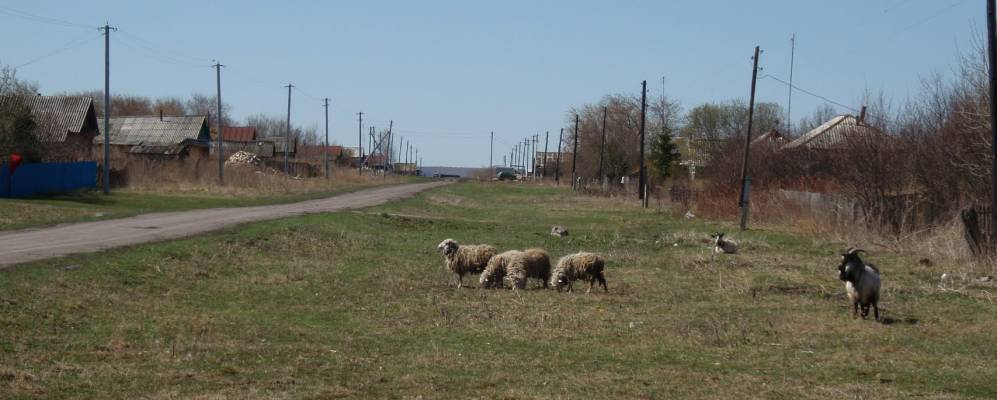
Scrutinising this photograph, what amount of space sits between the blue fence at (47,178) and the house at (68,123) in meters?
4.38

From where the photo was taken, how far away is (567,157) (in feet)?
457

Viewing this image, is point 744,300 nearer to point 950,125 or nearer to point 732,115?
point 950,125

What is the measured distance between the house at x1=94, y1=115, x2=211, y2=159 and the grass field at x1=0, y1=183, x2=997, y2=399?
182 feet

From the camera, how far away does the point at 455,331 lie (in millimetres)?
13430

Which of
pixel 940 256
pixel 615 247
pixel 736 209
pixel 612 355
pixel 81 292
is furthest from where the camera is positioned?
pixel 736 209

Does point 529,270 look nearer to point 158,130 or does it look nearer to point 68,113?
point 68,113

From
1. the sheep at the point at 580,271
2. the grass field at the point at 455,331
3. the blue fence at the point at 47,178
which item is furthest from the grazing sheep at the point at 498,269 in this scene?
the blue fence at the point at 47,178

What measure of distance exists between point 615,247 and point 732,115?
8070cm

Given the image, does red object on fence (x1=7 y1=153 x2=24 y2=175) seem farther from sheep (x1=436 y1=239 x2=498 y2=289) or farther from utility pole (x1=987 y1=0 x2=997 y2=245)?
utility pole (x1=987 y1=0 x2=997 y2=245)

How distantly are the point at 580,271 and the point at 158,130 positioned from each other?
68.8 metres

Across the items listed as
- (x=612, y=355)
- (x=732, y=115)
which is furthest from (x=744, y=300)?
(x=732, y=115)

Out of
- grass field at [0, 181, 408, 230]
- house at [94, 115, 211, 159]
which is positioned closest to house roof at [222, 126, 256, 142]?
house at [94, 115, 211, 159]

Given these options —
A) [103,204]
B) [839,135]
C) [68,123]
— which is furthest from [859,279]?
[68,123]

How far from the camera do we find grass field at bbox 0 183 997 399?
9938 millimetres
